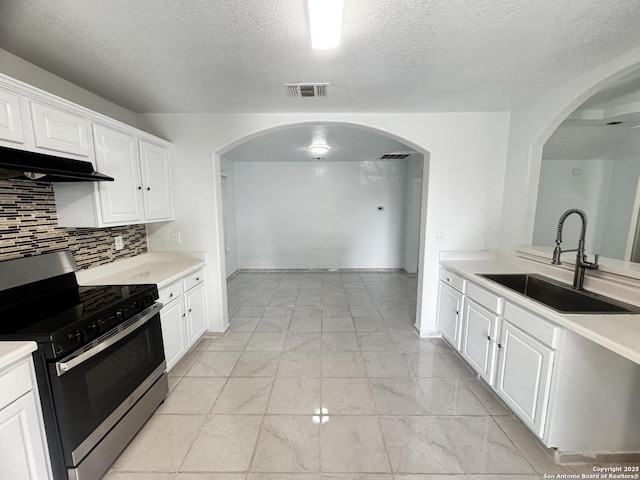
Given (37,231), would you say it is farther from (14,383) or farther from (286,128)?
→ (286,128)

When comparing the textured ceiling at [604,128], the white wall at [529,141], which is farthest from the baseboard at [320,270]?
the textured ceiling at [604,128]

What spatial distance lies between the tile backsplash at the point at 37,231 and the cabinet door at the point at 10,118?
16.8 inches

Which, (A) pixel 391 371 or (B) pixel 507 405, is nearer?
(B) pixel 507 405

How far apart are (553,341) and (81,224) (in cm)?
328

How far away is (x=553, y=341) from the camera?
151cm

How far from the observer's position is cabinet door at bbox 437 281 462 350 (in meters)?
2.60

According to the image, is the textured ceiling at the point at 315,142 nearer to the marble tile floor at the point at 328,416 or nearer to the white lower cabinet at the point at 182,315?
the white lower cabinet at the point at 182,315

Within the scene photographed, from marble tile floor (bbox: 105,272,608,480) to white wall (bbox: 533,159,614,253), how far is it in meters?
3.77

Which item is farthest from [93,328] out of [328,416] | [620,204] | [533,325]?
[620,204]

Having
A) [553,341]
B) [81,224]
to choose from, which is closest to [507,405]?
[553,341]

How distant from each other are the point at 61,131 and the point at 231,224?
166 inches

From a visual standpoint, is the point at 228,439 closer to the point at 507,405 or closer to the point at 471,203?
the point at 507,405

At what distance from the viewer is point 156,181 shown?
8.71 ft

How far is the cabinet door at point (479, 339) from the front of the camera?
207cm
